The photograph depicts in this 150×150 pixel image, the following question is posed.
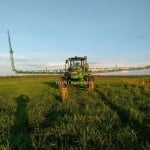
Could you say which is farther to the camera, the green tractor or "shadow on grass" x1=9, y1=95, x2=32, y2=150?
the green tractor

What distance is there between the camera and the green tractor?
24.3 meters

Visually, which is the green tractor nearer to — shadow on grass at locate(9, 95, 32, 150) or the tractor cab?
the tractor cab

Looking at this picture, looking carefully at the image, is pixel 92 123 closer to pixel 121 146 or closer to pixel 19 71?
pixel 121 146

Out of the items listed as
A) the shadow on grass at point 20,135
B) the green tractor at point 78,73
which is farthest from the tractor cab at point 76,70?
the shadow on grass at point 20,135

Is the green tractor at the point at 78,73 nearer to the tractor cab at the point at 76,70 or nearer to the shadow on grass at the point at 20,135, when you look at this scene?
the tractor cab at the point at 76,70

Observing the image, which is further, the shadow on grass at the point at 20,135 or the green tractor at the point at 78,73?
the green tractor at the point at 78,73

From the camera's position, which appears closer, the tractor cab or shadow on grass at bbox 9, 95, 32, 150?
shadow on grass at bbox 9, 95, 32, 150

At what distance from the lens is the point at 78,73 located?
24.8 metres

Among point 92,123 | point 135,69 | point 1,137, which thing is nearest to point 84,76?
point 135,69

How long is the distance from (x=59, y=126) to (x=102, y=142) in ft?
7.05

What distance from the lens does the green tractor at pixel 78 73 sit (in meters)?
24.3

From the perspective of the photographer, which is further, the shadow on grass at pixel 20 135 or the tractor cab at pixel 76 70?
the tractor cab at pixel 76 70

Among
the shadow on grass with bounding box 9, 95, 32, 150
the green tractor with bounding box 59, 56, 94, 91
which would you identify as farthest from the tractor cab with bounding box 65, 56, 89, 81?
the shadow on grass with bounding box 9, 95, 32, 150

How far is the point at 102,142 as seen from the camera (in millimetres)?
7254
